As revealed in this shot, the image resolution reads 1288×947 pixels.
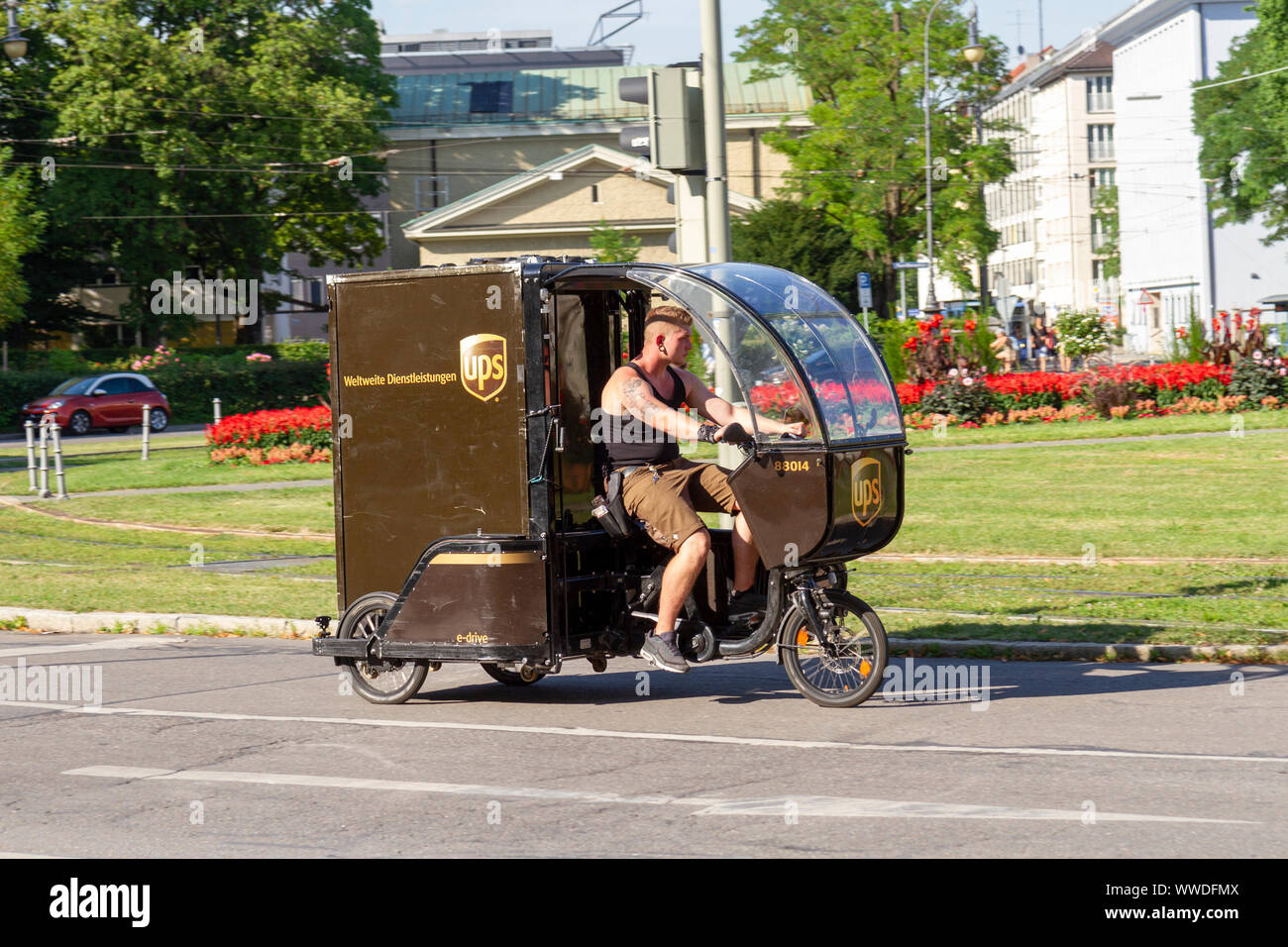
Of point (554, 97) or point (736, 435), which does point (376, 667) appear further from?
point (554, 97)

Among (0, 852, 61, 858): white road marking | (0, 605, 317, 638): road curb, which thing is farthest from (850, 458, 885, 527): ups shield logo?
(0, 605, 317, 638): road curb

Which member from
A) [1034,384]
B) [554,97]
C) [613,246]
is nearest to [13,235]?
[613,246]

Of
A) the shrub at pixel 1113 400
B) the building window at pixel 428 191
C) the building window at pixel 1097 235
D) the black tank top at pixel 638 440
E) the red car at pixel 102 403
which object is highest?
the building window at pixel 1097 235

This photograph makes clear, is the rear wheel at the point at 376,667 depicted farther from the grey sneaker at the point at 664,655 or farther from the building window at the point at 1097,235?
the building window at the point at 1097,235

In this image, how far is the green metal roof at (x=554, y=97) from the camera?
73375mm

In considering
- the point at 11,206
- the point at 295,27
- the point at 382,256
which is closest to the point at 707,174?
the point at 11,206

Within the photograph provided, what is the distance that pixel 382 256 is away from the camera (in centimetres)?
7400

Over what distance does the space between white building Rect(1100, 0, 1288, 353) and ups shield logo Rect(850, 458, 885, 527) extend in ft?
197

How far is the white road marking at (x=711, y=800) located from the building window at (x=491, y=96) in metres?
70.6

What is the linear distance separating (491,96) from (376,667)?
69583 millimetres

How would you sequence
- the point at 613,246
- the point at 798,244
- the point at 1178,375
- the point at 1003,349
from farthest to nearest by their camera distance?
1. the point at 798,244
2. the point at 613,246
3. the point at 1003,349
4. the point at 1178,375

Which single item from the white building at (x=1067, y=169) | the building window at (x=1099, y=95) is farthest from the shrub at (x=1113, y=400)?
the building window at (x=1099, y=95)

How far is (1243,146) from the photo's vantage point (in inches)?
2323

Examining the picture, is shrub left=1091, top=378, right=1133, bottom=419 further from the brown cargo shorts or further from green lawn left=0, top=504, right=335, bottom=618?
the brown cargo shorts
